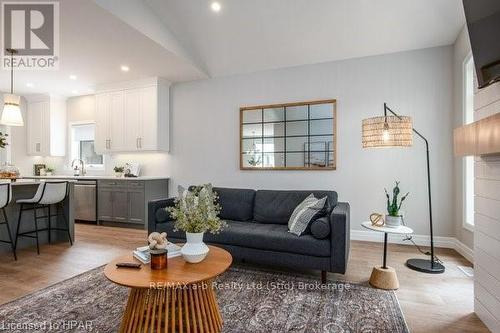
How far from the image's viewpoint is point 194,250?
186 cm

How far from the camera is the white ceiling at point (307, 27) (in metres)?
3.36

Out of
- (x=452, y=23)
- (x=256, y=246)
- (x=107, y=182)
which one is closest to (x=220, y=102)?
(x=107, y=182)

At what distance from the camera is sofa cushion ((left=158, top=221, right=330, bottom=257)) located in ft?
8.46

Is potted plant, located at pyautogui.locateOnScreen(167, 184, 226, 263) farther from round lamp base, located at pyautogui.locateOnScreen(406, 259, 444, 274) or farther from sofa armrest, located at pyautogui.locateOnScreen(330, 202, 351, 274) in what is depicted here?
round lamp base, located at pyautogui.locateOnScreen(406, 259, 444, 274)

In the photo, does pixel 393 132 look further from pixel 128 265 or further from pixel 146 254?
pixel 128 265

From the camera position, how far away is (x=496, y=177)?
1.88 meters

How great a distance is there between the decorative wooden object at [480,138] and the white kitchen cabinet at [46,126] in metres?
7.48

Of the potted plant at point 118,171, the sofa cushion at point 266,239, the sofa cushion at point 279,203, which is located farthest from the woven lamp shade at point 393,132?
the potted plant at point 118,171

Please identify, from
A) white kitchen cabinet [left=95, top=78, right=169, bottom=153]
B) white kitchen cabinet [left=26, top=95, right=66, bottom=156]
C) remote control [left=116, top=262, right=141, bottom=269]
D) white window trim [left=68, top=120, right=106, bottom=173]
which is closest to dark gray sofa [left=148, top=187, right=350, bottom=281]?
remote control [left=116, top=262, right=141, bottom=269]

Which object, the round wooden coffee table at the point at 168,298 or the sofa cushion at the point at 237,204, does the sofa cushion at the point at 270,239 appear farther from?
the round wooden coffee table at the point at 168,298

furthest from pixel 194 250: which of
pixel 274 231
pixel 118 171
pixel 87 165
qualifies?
pixel 87 165

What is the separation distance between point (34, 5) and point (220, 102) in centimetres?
275

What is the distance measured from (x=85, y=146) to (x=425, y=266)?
691 cm

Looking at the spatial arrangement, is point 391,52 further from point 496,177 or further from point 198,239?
point 198,239
